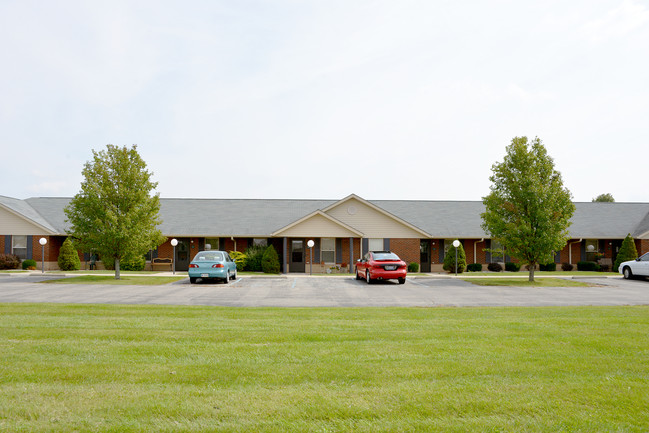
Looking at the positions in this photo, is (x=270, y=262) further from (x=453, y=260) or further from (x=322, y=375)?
(x=322, y=375)

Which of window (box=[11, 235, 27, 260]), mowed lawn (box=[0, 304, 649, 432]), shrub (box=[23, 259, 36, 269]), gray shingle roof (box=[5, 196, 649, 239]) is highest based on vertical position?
gray shingle roof (box=[5, 196, 649, 239])

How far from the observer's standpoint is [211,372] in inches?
225

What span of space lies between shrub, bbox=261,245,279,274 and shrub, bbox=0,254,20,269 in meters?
16.6

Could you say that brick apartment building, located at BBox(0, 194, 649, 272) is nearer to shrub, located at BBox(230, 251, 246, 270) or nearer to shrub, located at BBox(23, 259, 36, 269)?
shrub, located at BBox(23, 259, 36, 269)

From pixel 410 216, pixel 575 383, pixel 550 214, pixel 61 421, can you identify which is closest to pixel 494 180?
pixel 550 214

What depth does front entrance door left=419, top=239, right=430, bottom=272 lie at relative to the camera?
34969 mm

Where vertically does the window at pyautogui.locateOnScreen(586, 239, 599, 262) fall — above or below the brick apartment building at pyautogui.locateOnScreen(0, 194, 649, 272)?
below

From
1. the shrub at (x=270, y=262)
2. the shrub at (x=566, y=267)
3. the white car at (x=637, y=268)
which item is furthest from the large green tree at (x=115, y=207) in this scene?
the shrub at (x=566, y=267)

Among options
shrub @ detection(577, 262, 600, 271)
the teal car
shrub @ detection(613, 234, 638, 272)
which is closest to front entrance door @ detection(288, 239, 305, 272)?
the teal car

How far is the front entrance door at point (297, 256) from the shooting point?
110 feet

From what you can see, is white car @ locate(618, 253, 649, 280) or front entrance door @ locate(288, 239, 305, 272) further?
front entrance door @ locate(288, 239, 305, 272)

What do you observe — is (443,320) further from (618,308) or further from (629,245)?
(629,245)

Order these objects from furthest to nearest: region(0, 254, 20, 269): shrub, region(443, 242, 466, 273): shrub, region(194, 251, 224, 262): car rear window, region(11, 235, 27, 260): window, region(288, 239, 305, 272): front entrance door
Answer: region(288, 239, 305, 272): front entrance door
region(11, 235, 27, 260): window
region(443, 242, 466, 273): shrub
region(0, 254, 20, 269): shrub
region(194, 251, 224, 262): car rear window

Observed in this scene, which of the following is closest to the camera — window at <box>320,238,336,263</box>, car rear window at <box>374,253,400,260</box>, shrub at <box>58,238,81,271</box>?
car rear window at <box>374,253,400,260</box>
